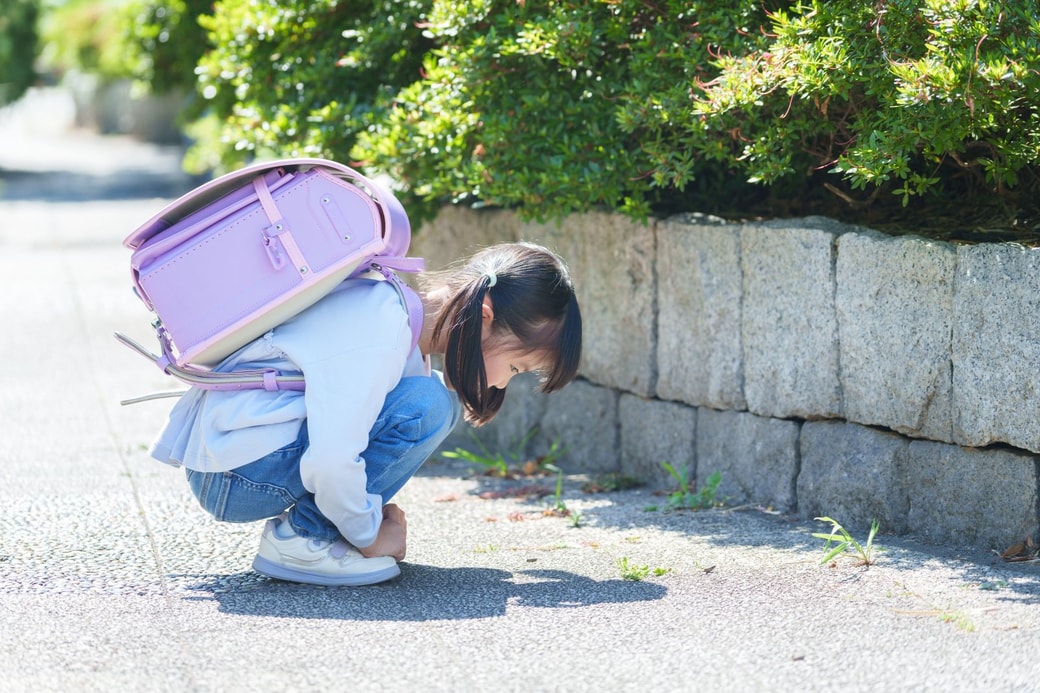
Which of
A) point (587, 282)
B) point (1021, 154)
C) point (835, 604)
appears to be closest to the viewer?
point (835, 604)

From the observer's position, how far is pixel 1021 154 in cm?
319

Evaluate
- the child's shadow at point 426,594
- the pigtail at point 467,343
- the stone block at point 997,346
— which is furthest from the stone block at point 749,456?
the pigtail at point 467,343

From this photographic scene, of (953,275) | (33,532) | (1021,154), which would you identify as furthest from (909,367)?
(33,532)

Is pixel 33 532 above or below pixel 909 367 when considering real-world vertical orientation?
below

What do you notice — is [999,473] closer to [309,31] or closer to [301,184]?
[301,184]

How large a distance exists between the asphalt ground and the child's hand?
0.09m

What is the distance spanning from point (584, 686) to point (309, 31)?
11.0 feet

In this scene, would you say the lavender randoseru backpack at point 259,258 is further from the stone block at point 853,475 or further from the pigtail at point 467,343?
the stone block at point 853,475

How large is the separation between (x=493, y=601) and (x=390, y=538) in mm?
322

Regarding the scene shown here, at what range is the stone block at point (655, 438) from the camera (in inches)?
162

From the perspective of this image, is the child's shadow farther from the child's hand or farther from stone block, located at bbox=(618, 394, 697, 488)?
stone block, located at bbox=(618, 394, 697, 488)

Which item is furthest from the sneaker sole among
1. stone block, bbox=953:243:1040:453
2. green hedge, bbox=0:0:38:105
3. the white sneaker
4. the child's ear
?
green hedge, bbox=0:0:38:105

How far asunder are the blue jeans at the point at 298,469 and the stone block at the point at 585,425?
4.94 ft

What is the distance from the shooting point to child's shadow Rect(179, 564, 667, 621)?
9.18 ft
